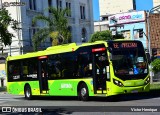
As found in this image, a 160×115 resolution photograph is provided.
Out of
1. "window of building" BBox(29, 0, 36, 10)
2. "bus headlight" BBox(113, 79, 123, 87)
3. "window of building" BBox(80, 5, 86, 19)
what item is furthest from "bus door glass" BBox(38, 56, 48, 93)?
"window of building" BBox(80, 5, 86, 19)

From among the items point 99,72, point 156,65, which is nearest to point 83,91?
point 99,72

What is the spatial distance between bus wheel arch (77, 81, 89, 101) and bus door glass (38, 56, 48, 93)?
324cm

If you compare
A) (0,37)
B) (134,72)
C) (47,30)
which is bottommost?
(134,72)

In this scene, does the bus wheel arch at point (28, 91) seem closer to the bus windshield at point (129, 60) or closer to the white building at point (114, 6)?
the bus windshield at point (129, 60)

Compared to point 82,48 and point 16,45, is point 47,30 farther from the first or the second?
point 82,48

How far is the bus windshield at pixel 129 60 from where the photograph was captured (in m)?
19.2

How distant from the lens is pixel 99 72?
19672 millimetres

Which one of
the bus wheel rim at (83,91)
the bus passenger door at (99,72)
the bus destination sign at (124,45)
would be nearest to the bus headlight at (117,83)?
the bus passenger door at (99,72)

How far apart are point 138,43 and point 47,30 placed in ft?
78.3

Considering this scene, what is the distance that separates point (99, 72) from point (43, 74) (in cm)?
524

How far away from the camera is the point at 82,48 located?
68.7ft

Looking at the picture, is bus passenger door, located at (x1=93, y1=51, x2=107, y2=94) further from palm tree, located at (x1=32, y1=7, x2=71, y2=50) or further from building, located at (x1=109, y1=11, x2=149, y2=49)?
building, located at (x1=109, y1=11, x2=149, y2=49)

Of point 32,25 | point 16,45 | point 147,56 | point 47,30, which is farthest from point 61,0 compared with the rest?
point 147,56

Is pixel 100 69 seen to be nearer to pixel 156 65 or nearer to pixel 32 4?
pixel 156 65
